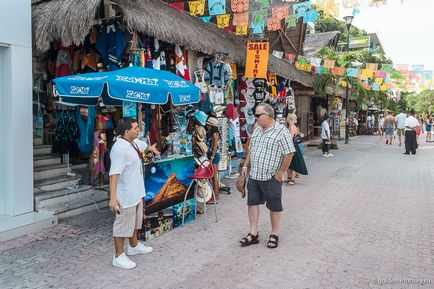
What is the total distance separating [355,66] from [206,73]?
34.4 ft

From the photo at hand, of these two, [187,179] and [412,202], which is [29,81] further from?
[412,202]

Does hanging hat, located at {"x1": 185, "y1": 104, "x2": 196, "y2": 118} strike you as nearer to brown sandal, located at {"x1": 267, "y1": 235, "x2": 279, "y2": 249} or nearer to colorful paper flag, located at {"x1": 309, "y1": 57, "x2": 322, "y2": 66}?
brown sandal, located at {"x1": 267, "y1": 235, "x2": 279, "y2": 249}

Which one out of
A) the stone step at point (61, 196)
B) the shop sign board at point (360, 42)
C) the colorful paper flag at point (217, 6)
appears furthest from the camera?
the shop sign board at point (360, 42)

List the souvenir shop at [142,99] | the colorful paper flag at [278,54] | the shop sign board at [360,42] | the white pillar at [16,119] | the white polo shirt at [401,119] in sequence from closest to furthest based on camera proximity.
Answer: the souvenir shop at [142,99] → the white pillar at [16,119] → the colorful paper flag at [278,54] → the white polo shirt at [401,119] → the shop sign board at [360,42]

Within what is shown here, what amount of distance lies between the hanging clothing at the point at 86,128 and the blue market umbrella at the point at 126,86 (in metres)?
1.76

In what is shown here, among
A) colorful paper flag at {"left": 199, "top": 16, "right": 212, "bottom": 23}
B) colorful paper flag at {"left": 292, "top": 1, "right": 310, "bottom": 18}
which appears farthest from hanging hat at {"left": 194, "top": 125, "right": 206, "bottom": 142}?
colorful paper flag at {"left": 292, "top": 1, "right": 310, "bottom": 18}

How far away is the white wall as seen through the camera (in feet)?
17.9

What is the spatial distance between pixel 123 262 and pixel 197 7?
21.2 ft

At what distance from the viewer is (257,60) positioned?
949 centimetres

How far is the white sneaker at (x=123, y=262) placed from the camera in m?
4.13

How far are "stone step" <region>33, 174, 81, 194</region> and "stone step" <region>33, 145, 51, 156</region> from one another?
878 millimetres

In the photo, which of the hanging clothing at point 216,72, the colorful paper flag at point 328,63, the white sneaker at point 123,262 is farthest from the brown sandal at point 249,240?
the colorful paper flag at point 328,63

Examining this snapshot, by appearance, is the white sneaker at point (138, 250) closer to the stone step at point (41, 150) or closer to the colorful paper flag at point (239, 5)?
the stone step at point (41, 150)

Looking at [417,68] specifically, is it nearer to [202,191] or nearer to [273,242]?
A: [202,191]
